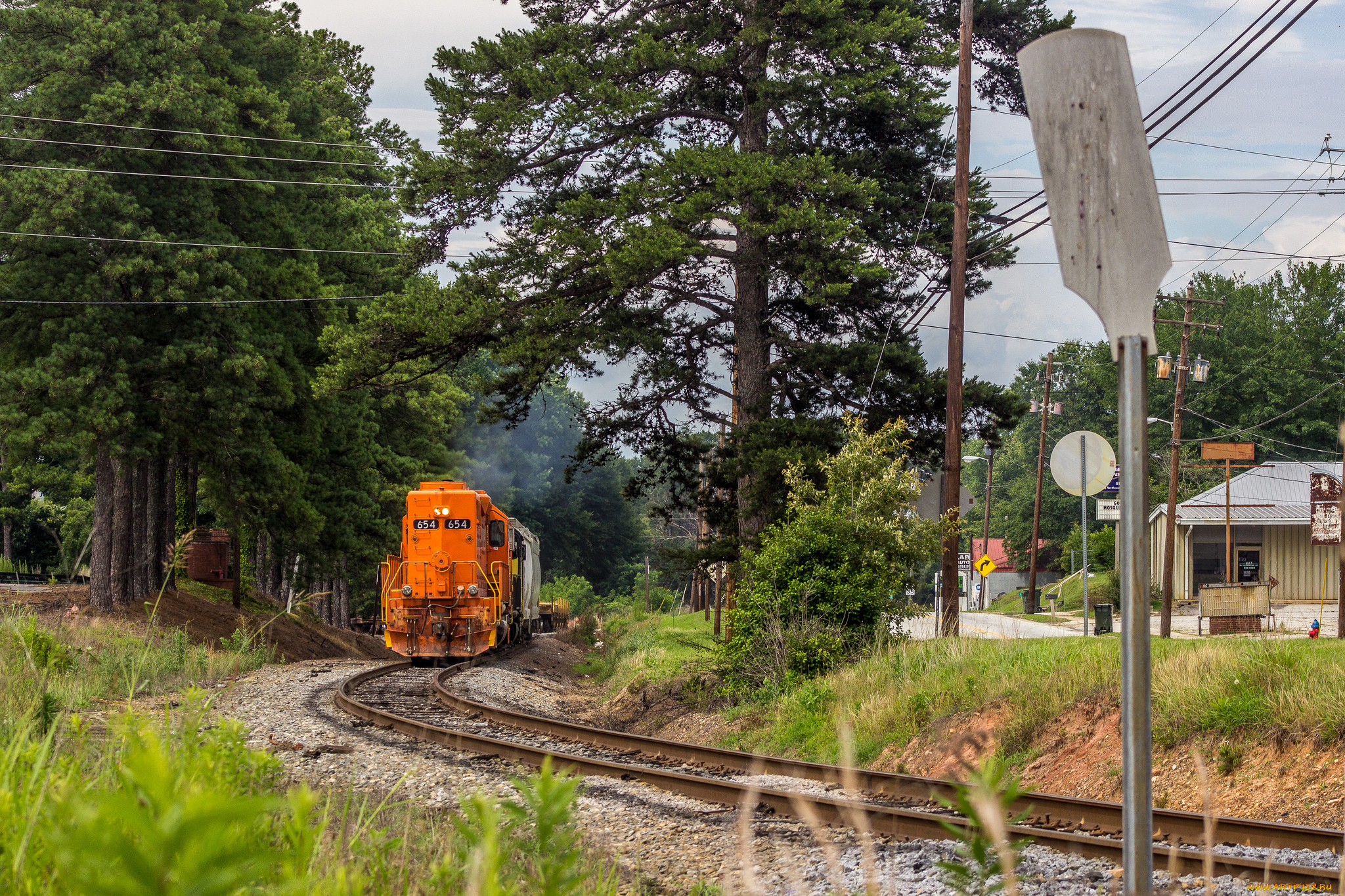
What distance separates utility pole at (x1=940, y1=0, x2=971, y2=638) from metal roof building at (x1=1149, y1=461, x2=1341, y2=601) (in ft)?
93.3

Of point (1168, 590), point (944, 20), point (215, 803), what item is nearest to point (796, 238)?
point (944, 20)

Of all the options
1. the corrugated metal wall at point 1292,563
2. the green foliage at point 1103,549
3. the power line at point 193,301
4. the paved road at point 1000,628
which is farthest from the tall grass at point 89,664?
the green foliage at point 1103,549

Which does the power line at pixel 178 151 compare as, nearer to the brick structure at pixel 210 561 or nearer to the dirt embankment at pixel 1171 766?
the brick structure at pixel 210 561

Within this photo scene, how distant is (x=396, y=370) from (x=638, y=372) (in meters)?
5.31

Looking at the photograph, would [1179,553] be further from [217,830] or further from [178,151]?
[217,830]

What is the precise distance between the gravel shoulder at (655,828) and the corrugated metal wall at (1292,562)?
4415 cm

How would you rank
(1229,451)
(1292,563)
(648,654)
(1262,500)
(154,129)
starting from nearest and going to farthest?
(648,654) → (154,129) → (1229,451) → (1292,563) → (1262,500)

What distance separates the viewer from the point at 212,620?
2759cm

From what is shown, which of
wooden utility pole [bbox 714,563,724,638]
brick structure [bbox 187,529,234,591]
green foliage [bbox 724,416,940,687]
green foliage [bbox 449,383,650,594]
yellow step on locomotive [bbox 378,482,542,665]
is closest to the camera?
green foliage [bbox 724,416,940,687]

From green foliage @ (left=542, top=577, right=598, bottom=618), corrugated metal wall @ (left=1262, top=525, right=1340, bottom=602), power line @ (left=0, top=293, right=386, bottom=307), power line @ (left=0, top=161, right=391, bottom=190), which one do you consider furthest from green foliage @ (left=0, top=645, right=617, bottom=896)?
green foliage @ (left=542, top=577, right=598, bottom=618)

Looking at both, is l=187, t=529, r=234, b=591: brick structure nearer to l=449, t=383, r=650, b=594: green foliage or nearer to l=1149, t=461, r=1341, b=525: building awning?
l=449, t=383, r=650, b=594: green foliage

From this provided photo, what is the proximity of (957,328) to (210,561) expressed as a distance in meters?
28.5

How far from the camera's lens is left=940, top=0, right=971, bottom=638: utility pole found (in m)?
17.2

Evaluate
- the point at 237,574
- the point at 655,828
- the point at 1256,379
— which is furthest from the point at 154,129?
the point at 1256,379
